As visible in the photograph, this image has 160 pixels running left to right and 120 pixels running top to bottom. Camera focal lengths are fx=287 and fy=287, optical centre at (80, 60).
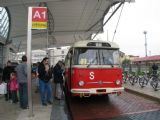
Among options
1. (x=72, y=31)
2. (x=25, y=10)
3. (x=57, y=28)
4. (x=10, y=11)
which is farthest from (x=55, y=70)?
(x=72, y=31)

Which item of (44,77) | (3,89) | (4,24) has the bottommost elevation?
(3,89)

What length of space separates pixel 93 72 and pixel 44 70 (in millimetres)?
2120

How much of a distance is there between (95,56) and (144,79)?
729cm

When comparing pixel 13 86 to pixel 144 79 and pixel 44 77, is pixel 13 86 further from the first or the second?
pixel 144 79

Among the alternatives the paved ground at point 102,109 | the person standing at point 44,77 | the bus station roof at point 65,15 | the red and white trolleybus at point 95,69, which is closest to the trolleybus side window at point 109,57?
the red and white trolleybus at point 95,69

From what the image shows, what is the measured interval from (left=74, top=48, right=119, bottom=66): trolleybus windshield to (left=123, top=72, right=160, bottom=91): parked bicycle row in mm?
4771

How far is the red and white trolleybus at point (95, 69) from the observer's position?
12.0 m

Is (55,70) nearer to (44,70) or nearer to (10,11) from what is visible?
(44,70)

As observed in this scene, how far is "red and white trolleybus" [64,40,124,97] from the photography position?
12.0 metres

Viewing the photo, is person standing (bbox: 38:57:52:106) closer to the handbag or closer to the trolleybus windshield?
the trolleybus windshield

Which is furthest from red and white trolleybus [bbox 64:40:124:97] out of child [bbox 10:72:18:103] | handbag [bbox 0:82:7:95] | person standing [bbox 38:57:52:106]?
handbag [bbox 0:82:7:95]

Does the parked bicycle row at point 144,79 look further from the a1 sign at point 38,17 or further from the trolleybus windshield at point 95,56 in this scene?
the a1 sign at point 38,17

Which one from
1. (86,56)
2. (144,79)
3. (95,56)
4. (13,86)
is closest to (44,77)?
(13,86)

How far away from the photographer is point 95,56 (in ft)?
40.5
